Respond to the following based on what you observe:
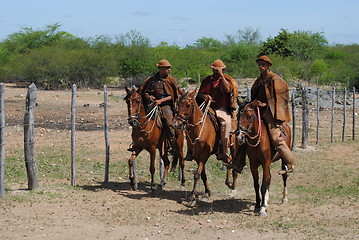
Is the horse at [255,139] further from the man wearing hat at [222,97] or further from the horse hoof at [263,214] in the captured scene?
the man wearing hat at [222,97]

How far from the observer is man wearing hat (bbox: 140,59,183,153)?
1167cm

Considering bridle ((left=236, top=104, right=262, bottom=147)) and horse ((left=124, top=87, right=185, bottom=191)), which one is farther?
horse ((left=124, top=87, right=185, bottom=191))

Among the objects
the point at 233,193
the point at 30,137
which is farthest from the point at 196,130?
the point at 30,137

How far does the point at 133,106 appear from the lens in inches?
438

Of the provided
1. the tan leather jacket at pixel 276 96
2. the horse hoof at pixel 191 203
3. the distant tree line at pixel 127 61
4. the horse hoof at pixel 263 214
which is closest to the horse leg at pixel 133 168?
the horse hoof at pixel 191 203

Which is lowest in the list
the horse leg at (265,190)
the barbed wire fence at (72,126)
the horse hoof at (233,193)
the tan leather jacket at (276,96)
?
the horse hoof at (233,193)

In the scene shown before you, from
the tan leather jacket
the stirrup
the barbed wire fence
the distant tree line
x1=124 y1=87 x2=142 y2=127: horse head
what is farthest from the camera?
the distant tree line

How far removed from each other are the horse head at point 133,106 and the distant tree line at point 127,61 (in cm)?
2423

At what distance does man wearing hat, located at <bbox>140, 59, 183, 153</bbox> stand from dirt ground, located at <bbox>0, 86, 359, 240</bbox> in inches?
63.3

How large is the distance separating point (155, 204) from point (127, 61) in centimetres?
3168

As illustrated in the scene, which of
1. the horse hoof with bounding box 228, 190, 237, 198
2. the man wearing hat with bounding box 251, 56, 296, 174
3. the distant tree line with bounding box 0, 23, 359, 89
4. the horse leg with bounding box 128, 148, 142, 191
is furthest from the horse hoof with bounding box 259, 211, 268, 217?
the distant tree line with bounding box 0, 23, 359, 89

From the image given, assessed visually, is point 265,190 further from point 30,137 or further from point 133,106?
point 30,137

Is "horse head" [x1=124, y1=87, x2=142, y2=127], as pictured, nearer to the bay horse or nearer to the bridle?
the bay horse

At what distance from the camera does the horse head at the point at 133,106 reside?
11.0m
